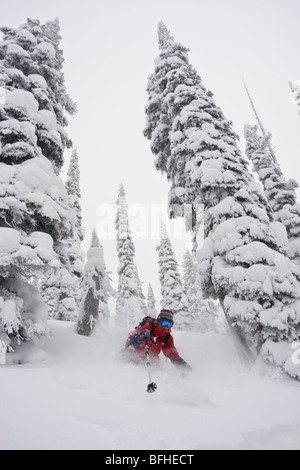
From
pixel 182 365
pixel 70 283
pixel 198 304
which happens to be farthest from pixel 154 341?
pixel 198 304

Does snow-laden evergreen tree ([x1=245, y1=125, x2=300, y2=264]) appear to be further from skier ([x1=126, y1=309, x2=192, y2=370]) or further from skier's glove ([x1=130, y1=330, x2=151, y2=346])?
skier's glove ([x1=130, y1=330, x2=151, y2=346])

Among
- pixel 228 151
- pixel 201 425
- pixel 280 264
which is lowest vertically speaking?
pixel 201 425

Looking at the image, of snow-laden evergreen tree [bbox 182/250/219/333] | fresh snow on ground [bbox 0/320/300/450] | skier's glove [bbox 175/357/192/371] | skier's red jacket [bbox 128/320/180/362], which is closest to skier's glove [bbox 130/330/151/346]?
skier's red jacket [bbox 128/320/180/362]

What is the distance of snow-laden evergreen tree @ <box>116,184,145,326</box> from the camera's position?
2541 centimetres

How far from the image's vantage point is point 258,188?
30.0ft

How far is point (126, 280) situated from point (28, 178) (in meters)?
20.8

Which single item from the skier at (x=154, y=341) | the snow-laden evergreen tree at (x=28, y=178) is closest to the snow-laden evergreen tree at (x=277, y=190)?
the skier at (x=154, y=341)

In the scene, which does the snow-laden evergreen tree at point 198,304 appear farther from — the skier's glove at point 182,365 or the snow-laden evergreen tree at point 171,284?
the skier's glove at point 182,365

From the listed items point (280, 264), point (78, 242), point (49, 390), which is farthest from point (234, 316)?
point (78, 242)

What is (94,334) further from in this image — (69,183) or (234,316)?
(69,183)

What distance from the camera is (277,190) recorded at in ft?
46.9

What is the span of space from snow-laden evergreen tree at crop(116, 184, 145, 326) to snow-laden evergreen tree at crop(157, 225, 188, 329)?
289 cm

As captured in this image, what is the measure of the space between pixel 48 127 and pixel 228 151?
6.57m

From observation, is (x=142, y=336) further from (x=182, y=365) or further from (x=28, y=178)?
(x=28, y=178)
